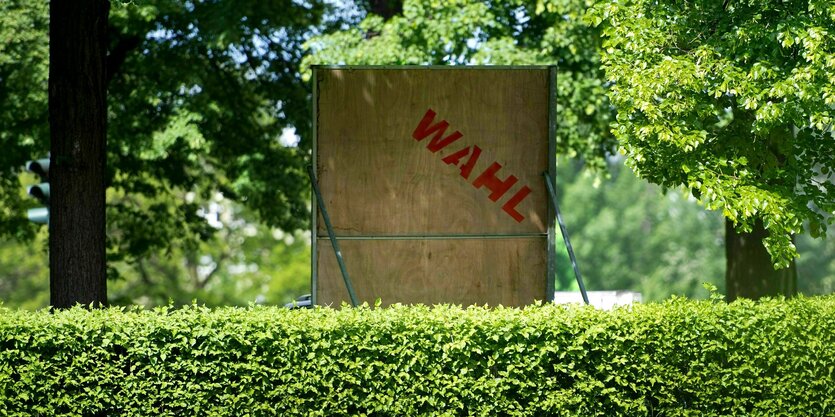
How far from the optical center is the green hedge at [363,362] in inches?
291

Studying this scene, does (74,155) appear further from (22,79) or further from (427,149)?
(22,79)

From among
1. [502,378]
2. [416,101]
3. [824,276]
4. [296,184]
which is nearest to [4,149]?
[296,184]

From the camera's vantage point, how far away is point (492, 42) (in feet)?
49.9

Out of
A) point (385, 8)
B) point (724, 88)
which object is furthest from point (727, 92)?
point (385, 8)

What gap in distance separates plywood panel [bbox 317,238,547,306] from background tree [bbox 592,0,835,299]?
5.89 ft

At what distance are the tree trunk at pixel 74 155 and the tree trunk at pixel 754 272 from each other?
27.3 ft

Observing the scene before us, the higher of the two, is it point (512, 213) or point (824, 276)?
point (512, 213)

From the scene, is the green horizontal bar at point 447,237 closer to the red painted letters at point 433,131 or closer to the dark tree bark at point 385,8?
the red painted letters at point 433,131

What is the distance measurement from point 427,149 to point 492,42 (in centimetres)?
519

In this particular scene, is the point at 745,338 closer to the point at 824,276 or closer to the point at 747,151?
the point at 747,151

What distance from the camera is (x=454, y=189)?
1047 cm

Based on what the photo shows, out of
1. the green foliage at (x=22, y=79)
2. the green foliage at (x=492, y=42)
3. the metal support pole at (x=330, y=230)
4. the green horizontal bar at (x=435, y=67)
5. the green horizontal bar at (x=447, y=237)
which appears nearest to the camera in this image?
the metal support pole at (x=330, y=230)

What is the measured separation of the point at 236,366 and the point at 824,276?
5125 centimetres

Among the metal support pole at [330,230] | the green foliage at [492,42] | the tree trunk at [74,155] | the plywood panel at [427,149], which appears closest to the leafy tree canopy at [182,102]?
the green foliage at [492,42]
